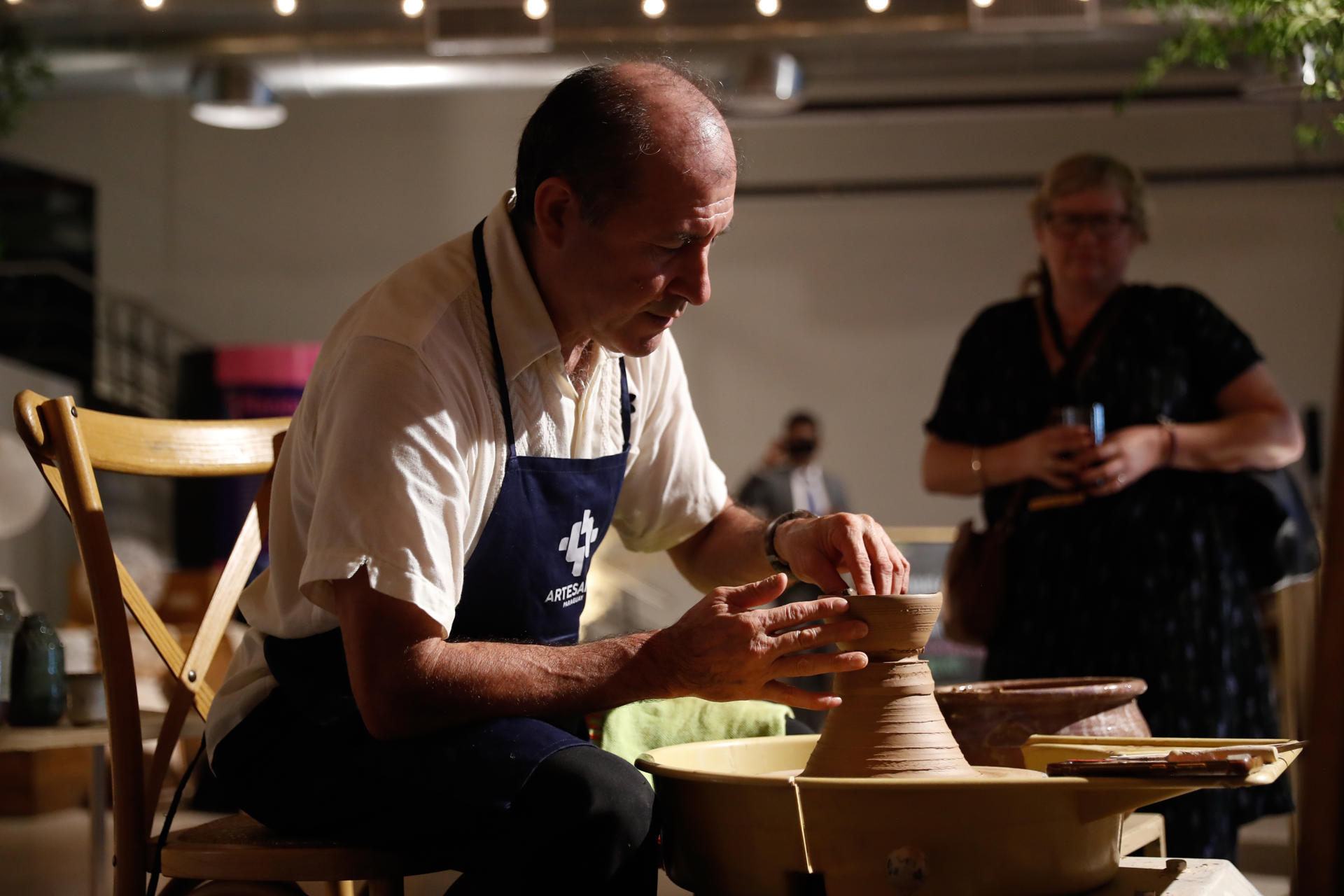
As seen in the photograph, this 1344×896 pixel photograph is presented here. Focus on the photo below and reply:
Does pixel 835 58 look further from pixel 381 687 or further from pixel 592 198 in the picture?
pixel 381 687

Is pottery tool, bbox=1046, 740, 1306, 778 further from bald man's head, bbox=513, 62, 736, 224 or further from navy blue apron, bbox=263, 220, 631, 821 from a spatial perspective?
bald man's head, bbox=513, 62, 736, 224

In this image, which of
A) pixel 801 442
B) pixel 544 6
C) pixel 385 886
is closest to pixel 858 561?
pixel 385 886

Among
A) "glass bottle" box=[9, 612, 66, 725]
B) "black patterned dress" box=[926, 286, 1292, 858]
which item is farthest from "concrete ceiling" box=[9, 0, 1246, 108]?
"glass bottle" box=[9, 612, 66, 725]

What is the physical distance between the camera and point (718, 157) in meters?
1.57

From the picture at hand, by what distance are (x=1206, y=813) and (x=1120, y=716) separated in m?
0.84

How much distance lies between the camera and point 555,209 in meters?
1.61

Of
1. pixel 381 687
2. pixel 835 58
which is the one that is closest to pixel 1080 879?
pixel 381 687

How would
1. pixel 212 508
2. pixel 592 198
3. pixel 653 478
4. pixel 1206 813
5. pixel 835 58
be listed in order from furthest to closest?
pixel 212 508
pixel 835 58
pixel 1206 813
pixel 653 478
pixel 592 198

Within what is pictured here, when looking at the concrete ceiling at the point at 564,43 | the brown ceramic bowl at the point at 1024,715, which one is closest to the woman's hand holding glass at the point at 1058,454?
the brown ceramic bowl at the point at 1024,715

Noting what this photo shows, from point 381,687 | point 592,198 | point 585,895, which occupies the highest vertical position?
point 592,198

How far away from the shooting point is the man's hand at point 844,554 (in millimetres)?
1602

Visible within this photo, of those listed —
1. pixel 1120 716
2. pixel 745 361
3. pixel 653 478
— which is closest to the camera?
pixel 1120 716

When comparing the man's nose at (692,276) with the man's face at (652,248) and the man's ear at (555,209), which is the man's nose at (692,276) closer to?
the man's face at (652,248)

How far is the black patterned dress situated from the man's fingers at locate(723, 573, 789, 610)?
132cm
